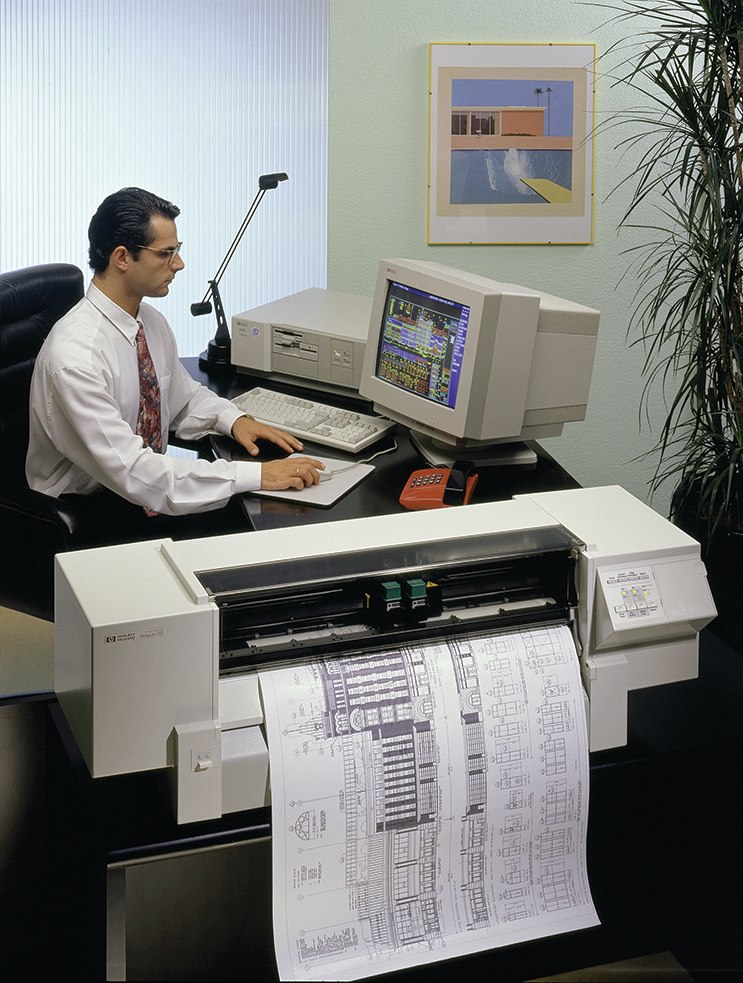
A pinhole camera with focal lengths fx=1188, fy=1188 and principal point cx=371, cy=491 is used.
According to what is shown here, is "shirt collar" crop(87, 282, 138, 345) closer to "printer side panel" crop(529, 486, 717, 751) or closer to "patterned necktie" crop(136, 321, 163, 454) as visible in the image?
"patterned necktie" crop(136, 321, 163, 454)

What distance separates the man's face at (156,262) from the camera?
281 centimetres

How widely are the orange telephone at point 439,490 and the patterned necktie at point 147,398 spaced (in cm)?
75

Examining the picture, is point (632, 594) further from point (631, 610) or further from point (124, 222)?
point (124, 222)

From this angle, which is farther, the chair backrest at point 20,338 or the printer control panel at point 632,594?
the chair backrest at point 20,338

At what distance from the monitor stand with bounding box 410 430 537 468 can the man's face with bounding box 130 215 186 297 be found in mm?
737

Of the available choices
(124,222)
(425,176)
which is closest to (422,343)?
(124,222)

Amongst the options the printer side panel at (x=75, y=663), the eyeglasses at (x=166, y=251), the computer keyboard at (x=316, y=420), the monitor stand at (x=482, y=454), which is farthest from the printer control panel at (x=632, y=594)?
the eyeglasses at (x=166, y=251)

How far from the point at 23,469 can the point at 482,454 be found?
1.13 m

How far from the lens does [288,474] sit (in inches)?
101

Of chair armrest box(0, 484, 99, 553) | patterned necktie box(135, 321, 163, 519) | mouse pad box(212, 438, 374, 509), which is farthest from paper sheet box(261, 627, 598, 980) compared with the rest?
patterned necktie box(135, 321, 163, 519)

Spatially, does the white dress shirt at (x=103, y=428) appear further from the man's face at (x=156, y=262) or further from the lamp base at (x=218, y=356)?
the lamp base at (x=218, y=356)

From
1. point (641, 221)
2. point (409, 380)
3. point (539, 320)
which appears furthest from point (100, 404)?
A: point (641, 221)

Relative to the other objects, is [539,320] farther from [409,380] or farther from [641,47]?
[641,47]

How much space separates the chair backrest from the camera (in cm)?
288
